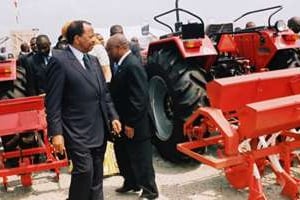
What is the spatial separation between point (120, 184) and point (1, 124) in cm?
134

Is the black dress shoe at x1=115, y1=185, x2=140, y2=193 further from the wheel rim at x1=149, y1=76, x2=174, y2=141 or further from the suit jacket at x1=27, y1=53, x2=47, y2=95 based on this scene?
the suit jacket at x1=27, y1=53, x2=47, y2=95

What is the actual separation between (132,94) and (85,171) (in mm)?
930

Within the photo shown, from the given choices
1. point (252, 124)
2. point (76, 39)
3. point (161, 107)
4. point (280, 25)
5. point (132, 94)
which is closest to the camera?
point (252, 124)

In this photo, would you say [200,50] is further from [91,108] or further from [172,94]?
[91,108]

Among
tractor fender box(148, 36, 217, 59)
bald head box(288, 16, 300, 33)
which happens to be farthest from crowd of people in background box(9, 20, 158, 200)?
bald head box(288, 16, 300, 33)

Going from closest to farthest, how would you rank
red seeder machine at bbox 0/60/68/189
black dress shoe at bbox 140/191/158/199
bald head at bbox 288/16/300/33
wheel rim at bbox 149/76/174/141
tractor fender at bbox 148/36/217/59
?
black dress shoe at bbox 140/191/158/199
red seeder machine at bbox 0/60/68/189
tractor fender at bbox 148/36/217/59
wheel rim at bbox 149/76/174/141
bald head at bbox 288/16/300/33

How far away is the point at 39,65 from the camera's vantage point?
5711mm

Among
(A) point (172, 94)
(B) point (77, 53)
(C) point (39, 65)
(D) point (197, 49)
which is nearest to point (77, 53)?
(B) point (77, 53)

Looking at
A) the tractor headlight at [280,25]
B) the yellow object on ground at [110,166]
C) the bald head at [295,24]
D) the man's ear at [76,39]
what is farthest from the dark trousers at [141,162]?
the bald head at [295,24]

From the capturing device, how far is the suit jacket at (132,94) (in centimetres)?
406

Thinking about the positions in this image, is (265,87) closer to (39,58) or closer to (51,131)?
(51,131)

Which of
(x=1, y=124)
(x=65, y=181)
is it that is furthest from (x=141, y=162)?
(x=1, y=124)

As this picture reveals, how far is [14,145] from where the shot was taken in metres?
5.11

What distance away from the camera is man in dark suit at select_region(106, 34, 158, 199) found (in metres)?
4.07
